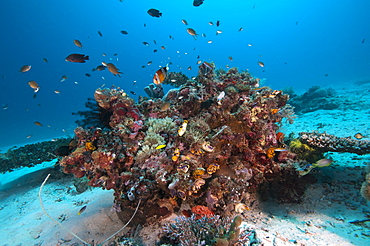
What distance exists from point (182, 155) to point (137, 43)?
12909cm

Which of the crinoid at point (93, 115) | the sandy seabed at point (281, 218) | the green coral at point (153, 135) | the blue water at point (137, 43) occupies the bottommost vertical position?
the sandy seabed at point (281, 218)

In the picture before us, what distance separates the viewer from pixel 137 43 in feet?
376

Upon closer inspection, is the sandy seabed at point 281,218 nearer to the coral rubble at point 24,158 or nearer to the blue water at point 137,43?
the coral rubble at point 24,158

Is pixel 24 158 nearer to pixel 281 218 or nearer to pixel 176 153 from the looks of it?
pixel 176 153

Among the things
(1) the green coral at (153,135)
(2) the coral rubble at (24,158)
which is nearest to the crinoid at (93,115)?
(1) the green coral at (153,135)

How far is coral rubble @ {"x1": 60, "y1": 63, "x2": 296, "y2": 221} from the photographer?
3734 millimetres

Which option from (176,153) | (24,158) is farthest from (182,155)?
(24,158)

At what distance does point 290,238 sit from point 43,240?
5722 millimetres

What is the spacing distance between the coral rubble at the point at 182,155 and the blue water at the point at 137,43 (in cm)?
4449

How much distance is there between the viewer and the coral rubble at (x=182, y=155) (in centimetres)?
373

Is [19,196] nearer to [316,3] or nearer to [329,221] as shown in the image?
[329,221]

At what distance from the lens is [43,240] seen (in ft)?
13.5

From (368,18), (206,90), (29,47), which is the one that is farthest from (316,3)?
(29,47)

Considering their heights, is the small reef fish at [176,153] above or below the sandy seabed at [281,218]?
above
